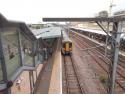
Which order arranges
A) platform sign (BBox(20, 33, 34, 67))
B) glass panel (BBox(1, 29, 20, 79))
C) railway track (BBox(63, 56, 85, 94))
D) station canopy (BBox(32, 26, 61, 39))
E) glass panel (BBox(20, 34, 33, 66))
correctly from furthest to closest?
station canopy (BBox(32, 26, 61, 39)) → railway track (BBox(63, 56, 85, 94)) → glass panel (BBox(20, 34, 33, 66)) → platform sign (BBox(20, 33, 34, 67)) → glass panel (BBox(1, 29, 20, 79))

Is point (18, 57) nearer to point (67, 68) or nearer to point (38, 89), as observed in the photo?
point (38, 89)

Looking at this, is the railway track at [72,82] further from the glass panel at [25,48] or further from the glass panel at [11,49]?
the glass panel at [11,49]

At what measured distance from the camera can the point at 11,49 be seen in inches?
220

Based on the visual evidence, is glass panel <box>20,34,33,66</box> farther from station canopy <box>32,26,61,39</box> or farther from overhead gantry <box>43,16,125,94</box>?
station canopy <box>32,26,61,39</box>

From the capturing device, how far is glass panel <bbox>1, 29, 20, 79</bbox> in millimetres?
5016

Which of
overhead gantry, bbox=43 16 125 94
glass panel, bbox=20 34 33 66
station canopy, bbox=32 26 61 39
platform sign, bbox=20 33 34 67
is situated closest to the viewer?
overhead gantry, bbox=43 16 125 94

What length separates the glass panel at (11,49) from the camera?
16.5ft

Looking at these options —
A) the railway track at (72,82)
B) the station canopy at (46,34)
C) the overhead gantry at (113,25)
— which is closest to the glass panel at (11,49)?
the overhead gantry at (113,25)

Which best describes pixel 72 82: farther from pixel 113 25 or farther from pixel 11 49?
pixel 11 49

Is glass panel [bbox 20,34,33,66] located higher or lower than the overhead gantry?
lower

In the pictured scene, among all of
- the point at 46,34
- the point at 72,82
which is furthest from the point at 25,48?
the point at 46,34

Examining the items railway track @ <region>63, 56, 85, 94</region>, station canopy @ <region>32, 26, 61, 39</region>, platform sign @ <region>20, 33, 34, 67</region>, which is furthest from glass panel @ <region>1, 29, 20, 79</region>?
station canopy @ <region>32, 26, 61, 39</region>

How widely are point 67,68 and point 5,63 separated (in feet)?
42.5

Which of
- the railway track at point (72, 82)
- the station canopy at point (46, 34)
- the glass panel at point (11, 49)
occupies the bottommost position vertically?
the railway track at point (72, 82)
